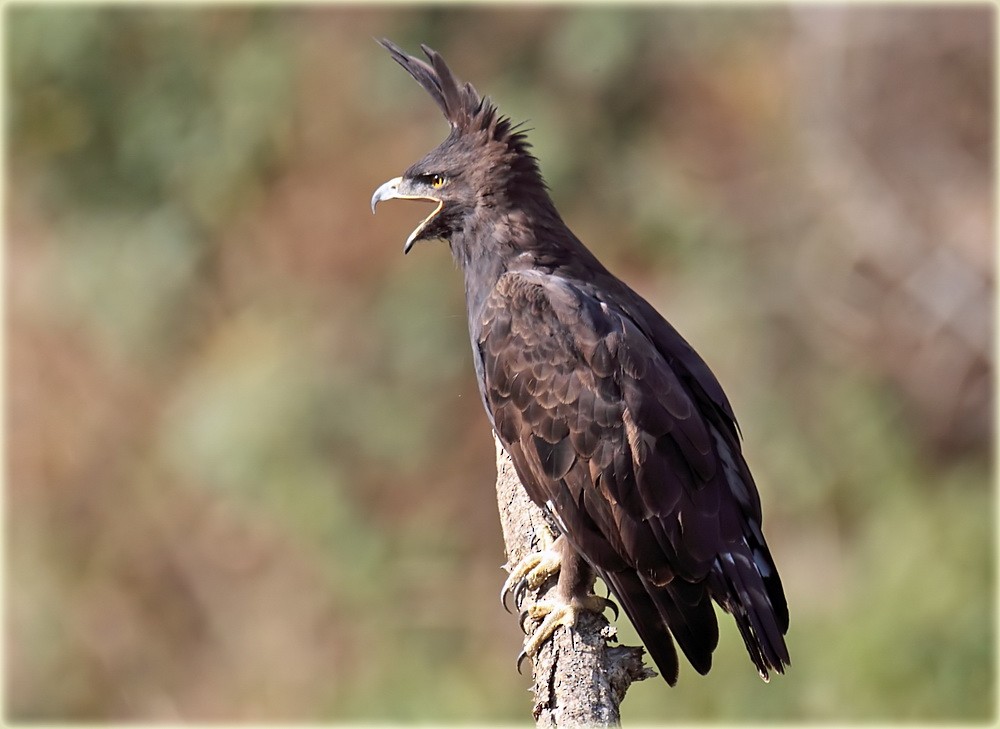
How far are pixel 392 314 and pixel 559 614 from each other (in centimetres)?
586

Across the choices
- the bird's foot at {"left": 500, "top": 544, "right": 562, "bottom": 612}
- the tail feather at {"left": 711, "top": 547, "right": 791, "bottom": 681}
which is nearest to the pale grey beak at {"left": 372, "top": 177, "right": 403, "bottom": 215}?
the bird's foot at {"left": 500, "top": 544, "right": 562, "bottom": 612}

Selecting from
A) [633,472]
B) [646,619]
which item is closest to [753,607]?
[646,619]

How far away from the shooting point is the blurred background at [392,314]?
9039 mm

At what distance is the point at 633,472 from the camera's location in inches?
163

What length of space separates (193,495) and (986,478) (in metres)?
5.53

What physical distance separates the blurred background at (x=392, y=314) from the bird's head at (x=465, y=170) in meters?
3.64

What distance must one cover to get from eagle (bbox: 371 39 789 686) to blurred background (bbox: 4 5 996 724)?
3.98 m

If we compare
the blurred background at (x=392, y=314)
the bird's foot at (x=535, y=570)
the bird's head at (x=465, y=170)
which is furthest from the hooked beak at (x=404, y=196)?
the blurred background at (x=392, y=314)

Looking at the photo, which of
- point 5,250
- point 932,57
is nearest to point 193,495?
point 5,250

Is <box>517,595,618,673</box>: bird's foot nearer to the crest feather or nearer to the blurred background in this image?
the crest feather

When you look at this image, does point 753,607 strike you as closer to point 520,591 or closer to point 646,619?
point 646,619

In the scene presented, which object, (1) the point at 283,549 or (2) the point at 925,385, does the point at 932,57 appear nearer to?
(2) the point at 925,385

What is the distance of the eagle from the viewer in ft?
13.4

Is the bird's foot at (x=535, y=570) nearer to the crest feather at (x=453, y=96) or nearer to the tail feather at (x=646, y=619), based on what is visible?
the tail feather at (x=646, y=619)
